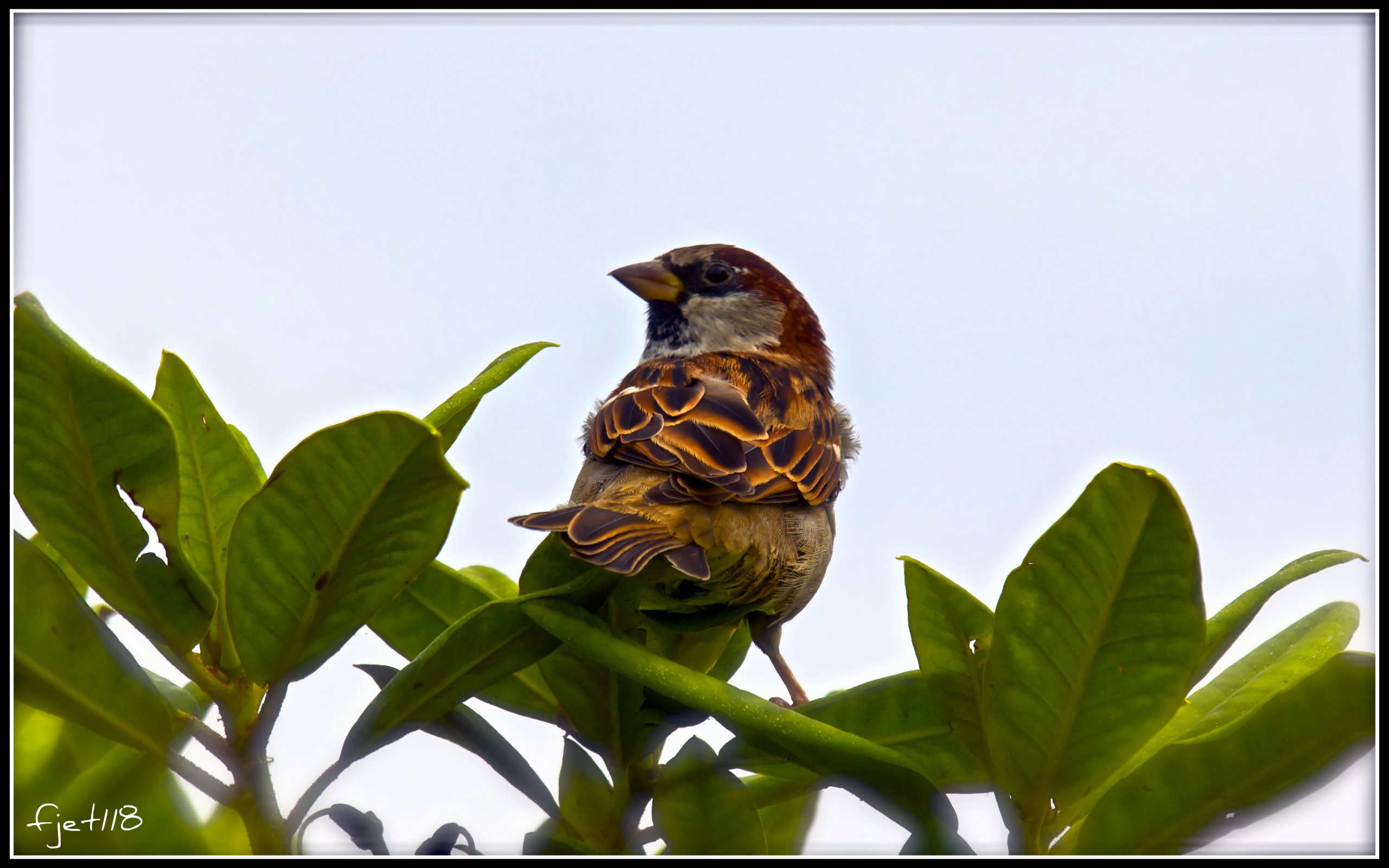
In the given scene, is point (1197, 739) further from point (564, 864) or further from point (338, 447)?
point (338, 447)

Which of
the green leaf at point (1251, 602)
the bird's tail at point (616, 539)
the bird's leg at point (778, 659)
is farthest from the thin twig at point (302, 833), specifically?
the bird's leg at point (778, 659)

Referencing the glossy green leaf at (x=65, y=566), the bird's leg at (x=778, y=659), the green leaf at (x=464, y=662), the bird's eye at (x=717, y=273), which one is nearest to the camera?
the green leaf at (x=464, y=662)

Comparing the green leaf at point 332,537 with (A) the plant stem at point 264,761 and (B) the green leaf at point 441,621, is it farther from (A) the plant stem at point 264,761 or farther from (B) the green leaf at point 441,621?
(B) the green leaf at point 441,621

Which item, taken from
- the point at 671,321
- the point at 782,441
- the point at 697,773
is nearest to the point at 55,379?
the point at 697,773

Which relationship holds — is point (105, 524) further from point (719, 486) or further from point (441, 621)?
point (719, 486)

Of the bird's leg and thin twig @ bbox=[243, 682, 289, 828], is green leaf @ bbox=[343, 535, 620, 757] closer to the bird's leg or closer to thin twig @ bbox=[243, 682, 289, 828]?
thin twig @ bbox=[243, 682, 289, 828]

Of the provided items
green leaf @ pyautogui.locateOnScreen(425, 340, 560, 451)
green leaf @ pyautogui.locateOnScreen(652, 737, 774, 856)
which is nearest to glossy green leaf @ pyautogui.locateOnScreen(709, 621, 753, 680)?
green leaf @ pyautogui.locateOnScreen(652, 737, 774, 856)

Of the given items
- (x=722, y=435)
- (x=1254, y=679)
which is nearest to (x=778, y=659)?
(x=722, y=435)
